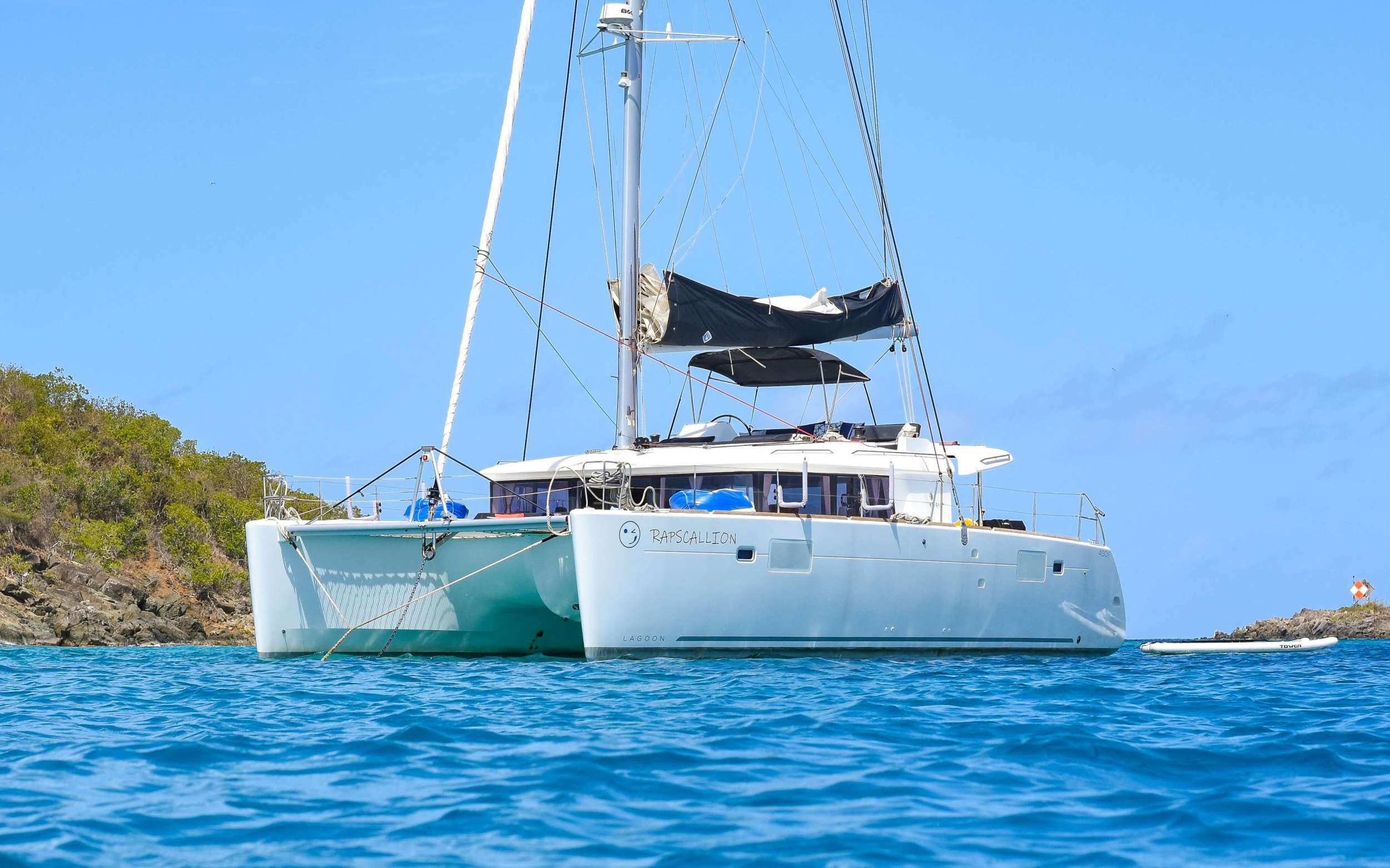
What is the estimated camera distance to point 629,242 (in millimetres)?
15281

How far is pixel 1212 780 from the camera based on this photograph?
6098 mm

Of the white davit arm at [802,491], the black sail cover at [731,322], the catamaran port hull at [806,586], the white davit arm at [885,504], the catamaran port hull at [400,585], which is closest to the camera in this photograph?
the catamaran port hull at [806,586]

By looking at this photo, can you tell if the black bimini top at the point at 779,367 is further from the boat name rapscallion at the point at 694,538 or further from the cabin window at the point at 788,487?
the boat name rapscallion at the point at 694,538

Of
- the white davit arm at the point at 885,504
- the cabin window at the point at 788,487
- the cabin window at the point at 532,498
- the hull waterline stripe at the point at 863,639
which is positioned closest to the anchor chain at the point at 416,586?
the cabin window at the point at 532,498

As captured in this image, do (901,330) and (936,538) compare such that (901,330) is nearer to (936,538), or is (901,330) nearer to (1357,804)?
(936,538)

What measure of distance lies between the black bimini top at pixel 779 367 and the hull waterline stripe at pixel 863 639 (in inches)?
142

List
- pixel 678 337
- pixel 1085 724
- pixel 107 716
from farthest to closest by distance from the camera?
pixel 678 337 → pixel 107 716 → pixel 1085 724

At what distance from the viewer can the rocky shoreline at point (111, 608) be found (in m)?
22.4

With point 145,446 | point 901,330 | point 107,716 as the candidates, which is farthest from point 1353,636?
point 107,716

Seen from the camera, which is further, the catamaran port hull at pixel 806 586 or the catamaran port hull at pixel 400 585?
the catamaran port hull at pixel 400 585

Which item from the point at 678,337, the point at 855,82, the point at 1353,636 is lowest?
the point at 1353,636

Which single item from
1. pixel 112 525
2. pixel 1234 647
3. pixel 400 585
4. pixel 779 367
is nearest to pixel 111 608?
pixel 112 525

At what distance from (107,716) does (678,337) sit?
8.00 m

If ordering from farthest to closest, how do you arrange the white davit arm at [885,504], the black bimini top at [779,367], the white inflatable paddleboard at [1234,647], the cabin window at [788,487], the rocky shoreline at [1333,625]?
the rocky shoreline at [1333,625] → the white inflatable paddleboard at [1234,647] → the black bimini top at [779,367] → the cabin window at [788,487] → the white davit arm at [885,504]
